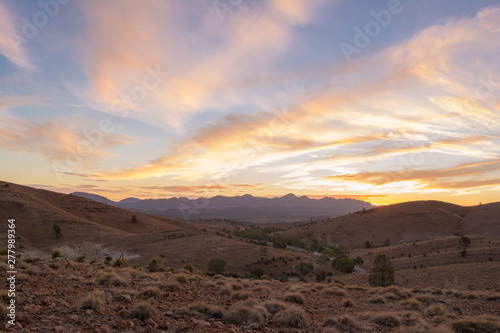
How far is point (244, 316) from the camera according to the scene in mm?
9875

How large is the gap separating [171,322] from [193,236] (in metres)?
A: 57.6

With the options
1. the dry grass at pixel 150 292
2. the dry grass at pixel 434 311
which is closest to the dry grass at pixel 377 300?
the dry grass at pixel 434 311

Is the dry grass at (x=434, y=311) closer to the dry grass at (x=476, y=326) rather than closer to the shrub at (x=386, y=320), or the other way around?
the dry grass at (x=476, y=326)

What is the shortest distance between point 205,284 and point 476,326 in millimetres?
12813

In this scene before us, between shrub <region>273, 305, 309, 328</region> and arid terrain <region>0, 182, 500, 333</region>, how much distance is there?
0.14 feet

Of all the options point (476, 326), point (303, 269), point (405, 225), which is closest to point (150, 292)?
point (476, 326)

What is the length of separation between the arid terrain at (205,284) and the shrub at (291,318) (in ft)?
0.14

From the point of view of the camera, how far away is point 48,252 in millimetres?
46625

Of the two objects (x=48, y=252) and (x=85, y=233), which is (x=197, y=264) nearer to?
(x=48, y=252)

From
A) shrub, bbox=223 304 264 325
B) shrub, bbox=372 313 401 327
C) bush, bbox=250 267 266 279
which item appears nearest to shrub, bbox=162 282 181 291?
shrub, bbox=223 304 264 325

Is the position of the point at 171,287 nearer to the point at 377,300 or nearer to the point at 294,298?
the point at 294,298

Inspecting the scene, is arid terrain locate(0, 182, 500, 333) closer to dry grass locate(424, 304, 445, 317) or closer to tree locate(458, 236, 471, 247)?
dry grass locate(424, 304, 445, 317)

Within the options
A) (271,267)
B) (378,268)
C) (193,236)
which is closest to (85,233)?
(193,236)

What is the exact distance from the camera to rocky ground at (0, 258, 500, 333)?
8.19 metres
